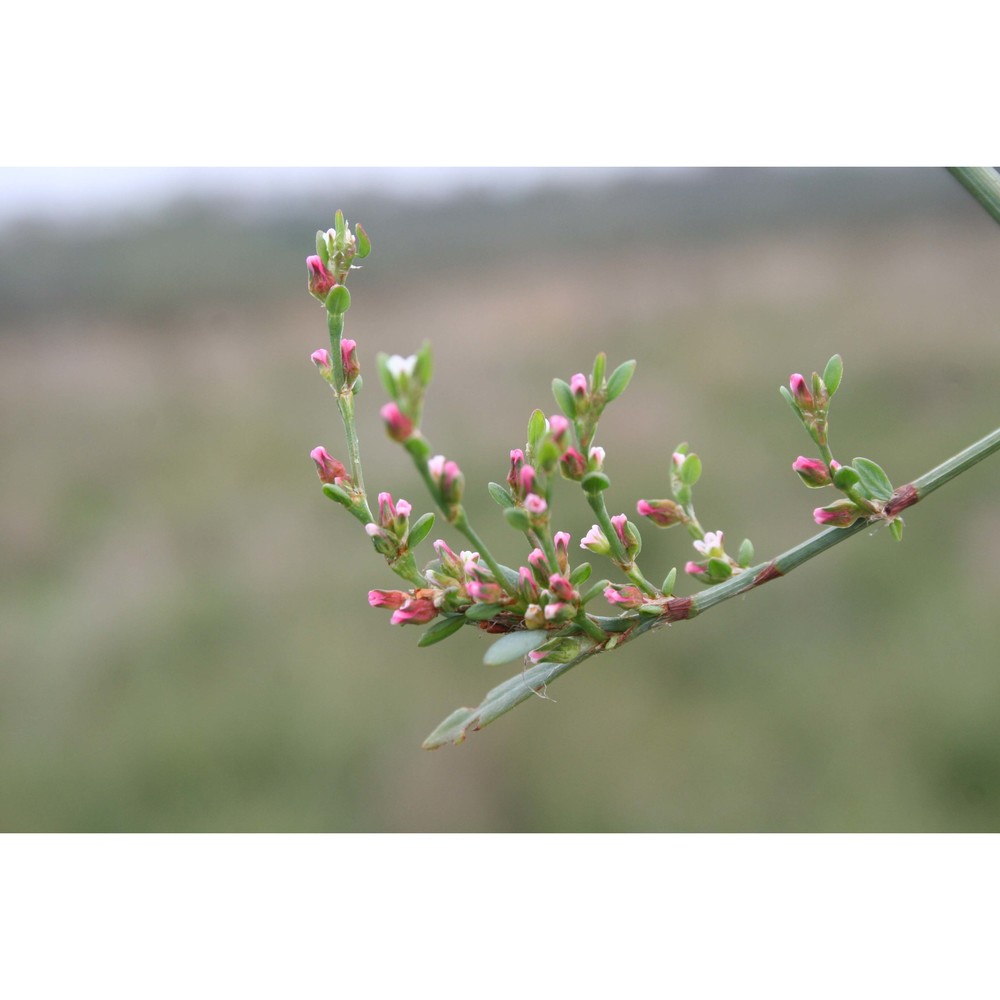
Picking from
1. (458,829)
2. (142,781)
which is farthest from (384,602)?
(142,781)

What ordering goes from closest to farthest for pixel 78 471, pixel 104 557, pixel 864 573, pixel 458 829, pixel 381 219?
pixel 458 829 → pixel 864 573 → pixel 104 557 → pixel 78 471 → pixel 381 219

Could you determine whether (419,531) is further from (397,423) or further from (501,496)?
(397,423)

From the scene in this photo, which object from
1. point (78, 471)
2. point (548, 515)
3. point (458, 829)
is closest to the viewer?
point (548, 515)

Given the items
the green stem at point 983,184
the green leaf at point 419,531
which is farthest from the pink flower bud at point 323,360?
the green stem at point 983,184

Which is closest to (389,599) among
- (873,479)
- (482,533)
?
(873,479)

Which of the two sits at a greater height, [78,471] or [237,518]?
[78,471]

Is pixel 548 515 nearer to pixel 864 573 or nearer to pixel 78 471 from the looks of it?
pixel 864 573
